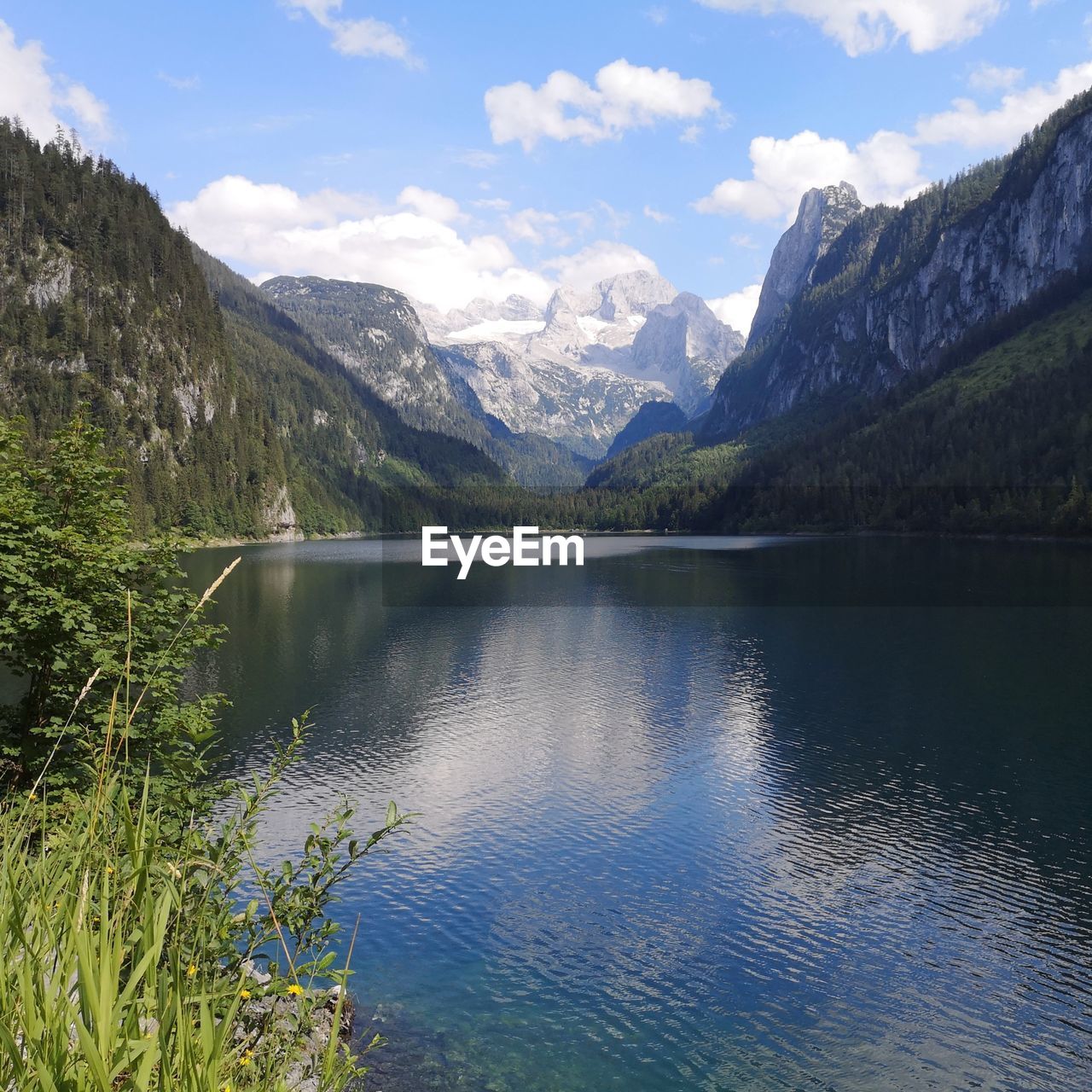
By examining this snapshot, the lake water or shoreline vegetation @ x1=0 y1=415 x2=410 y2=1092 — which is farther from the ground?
shoreline vegetation @ x1=0 y1=415 x2=410 y2=1092

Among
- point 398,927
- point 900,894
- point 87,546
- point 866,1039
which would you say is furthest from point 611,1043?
point 87,546

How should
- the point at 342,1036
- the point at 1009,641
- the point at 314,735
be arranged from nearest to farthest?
the point at 342,1036 < the point at 314,735 < the point at 1009,641

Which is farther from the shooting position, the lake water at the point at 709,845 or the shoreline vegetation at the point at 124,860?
the lake water at the point at 709,845

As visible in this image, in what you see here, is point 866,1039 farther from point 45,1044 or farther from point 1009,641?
point 1009,641

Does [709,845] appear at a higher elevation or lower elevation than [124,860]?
lower

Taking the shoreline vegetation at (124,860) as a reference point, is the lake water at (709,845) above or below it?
below
